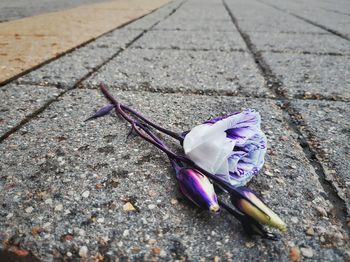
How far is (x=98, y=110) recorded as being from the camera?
3.92 ft

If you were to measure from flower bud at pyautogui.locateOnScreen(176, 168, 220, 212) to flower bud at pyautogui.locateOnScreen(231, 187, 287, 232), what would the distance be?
44 millimetres

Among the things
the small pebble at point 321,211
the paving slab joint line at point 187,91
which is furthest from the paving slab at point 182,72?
the small pebble at point 321,211

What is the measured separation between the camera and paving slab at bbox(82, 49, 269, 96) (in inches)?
58.6

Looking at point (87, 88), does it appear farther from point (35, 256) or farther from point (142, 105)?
point (35, 256)

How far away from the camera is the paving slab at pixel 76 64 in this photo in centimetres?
150

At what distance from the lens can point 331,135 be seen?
1046 millimetres

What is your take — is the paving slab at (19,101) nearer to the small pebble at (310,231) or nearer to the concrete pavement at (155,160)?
the concrete pavement at (155,160)

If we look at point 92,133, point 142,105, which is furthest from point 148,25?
point 92,133

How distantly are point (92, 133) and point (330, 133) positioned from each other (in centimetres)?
77

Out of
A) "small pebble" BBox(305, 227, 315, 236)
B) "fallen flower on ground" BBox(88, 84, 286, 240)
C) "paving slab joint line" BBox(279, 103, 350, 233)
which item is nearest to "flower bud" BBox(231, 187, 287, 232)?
"fallen flower on ground" BBox(88, 84, 286, 240)

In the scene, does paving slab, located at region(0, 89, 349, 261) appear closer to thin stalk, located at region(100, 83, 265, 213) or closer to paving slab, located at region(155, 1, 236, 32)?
thin stalk, located at region(100, 83, 265, 213)

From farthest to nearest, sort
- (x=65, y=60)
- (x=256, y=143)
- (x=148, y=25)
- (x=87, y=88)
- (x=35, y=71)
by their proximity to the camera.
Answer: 1. (x=148, y=25)
2. (x=65, y=60)
3. (x=35, y=71)
4. (x=87, y=88)
5. (x=256, y=143)

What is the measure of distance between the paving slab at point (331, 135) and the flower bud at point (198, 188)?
326mm

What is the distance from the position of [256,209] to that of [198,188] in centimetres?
13
